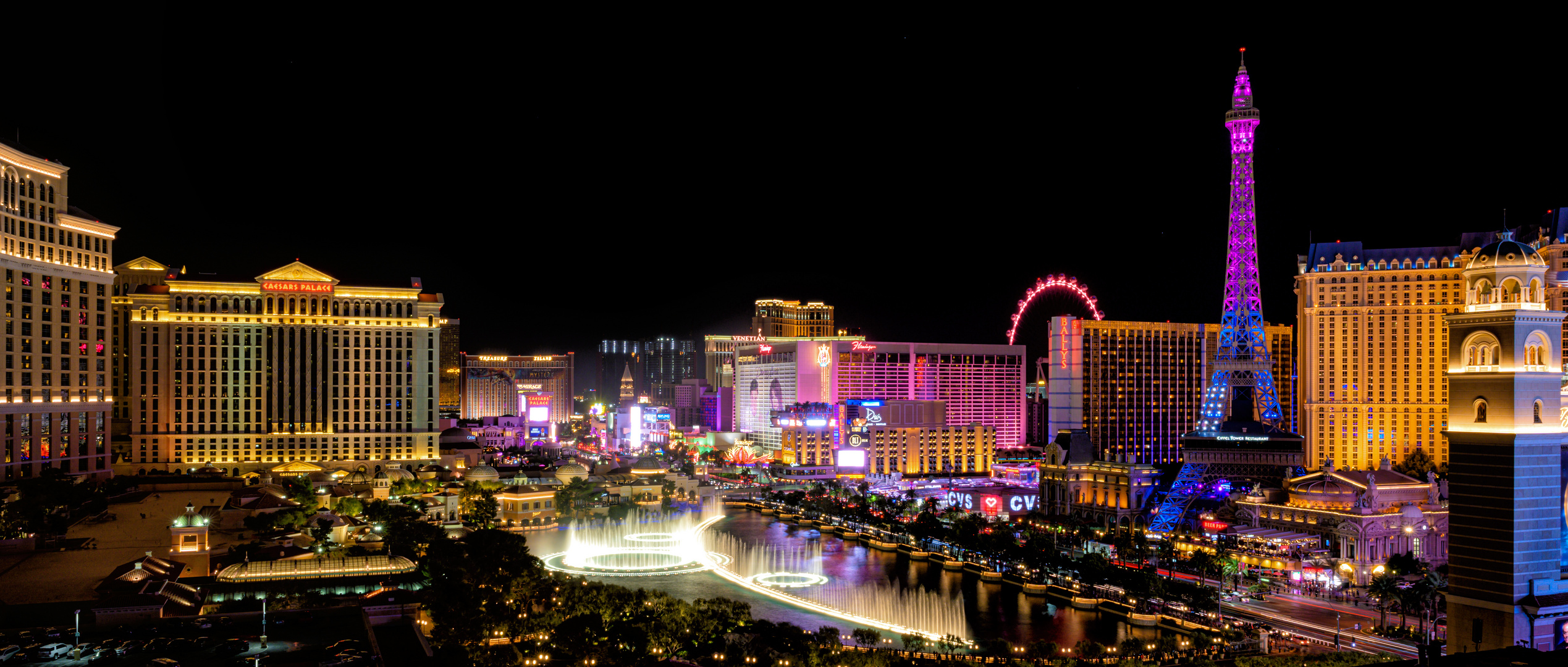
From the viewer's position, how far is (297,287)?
8950 centimetres

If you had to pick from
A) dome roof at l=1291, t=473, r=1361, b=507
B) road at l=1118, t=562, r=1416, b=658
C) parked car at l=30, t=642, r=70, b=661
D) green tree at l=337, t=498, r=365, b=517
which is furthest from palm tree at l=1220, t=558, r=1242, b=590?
green tree at l=337, t=498, r=365, b=517

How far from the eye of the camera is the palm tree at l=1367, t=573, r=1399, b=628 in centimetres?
4631

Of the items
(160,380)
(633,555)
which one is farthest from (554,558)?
(160,380)

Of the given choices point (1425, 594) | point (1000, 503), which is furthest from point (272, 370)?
point (1425, 594)

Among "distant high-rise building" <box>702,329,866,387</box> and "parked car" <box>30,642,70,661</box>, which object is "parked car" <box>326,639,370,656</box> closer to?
"parked car" <box>30,642,70,661</box>

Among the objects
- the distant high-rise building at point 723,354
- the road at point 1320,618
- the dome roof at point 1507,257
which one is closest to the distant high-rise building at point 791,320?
the distant high-rise building at point 723,354

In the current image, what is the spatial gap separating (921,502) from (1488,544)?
6508 cm

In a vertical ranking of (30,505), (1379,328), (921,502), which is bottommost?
(921,502)

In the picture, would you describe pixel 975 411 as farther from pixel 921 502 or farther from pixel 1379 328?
pixel 1379 328

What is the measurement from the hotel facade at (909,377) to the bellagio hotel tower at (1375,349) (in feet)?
151

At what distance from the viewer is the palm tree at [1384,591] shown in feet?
152

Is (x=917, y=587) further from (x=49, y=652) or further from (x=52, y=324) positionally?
(x=52, y=324)

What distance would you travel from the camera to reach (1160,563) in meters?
61.7

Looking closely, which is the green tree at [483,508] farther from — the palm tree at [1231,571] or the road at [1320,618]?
the road at [1320,618]
